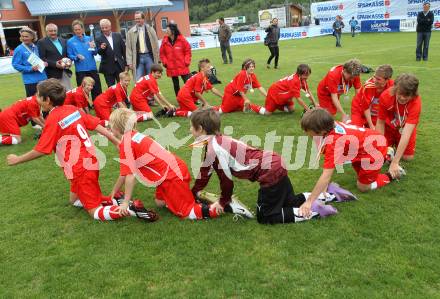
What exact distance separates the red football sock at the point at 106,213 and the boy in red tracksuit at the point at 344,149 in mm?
1903

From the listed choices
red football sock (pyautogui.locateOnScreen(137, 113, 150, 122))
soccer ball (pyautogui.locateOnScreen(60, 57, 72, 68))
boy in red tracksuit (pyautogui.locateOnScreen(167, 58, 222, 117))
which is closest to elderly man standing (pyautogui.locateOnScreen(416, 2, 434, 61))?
boy in red tracksuit (pyautogui.locateOnScreen(167, 58, 222, 117))

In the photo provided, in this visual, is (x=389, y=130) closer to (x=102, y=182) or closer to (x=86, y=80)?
(x=102, y=182)

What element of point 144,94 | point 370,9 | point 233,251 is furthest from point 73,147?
point 370,9

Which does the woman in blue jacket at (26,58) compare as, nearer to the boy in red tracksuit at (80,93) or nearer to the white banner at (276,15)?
the boy in red tracksuit at (80,93)

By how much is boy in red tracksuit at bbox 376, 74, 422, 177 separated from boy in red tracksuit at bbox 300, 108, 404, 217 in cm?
26

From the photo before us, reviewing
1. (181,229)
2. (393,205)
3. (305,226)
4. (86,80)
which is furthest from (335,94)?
(86,80)

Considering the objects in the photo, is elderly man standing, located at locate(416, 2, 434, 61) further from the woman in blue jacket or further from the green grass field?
the woman in blue jacket

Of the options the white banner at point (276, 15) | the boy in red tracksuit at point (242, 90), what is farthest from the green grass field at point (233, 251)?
the white banner at point (276, 15)

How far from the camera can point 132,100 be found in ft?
29.9

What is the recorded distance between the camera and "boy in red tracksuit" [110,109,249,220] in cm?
412

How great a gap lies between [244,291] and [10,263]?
2.16 meters

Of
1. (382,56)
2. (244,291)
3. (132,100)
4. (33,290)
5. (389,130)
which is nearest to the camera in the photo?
(244,291)

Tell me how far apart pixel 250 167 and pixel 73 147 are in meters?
1.92

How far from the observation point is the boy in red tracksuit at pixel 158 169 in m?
4.12
